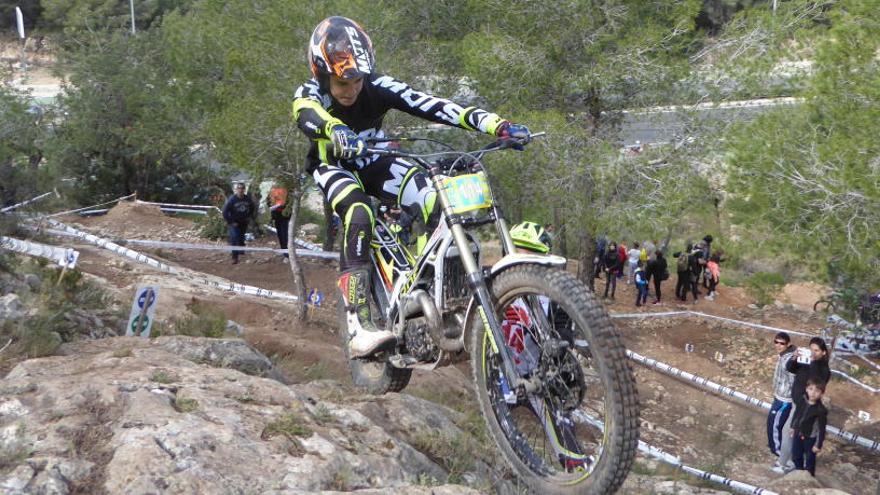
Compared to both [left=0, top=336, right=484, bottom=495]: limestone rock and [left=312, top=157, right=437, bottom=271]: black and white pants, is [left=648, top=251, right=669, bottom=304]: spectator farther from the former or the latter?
[left=312, top=157, right=437, bottom=271]: black and white pants

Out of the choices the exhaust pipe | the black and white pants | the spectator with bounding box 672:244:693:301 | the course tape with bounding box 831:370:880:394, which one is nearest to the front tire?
the black and white pants

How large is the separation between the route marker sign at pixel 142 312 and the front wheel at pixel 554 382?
3.62m

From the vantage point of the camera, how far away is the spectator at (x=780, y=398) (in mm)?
10922

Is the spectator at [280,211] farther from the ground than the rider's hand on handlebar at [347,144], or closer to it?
closer to it

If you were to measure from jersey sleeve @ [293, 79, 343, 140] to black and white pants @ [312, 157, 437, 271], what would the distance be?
0.40 m

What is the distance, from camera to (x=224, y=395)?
5.39m

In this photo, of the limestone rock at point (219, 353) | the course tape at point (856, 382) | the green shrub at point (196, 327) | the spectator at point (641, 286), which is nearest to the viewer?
the limestone rock at point (219, 353)

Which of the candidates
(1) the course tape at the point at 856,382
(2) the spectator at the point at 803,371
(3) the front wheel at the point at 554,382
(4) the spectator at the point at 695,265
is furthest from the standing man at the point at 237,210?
(3) the front wheel at the point at 554,382

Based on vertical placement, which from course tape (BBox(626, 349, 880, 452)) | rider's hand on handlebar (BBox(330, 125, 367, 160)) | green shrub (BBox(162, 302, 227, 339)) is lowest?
course tape (BBox(626, 349, 880, 452))

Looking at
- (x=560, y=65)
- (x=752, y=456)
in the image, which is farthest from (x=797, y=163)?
(x=560, y=65)

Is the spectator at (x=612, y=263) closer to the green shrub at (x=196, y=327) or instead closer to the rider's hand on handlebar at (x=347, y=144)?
the green shrub at (x=196, y=327)

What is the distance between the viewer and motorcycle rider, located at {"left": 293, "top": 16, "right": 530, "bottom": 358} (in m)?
5.66

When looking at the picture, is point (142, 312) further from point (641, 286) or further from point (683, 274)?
point (683, 274)

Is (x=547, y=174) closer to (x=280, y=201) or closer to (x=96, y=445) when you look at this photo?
(x=280, y=201)
